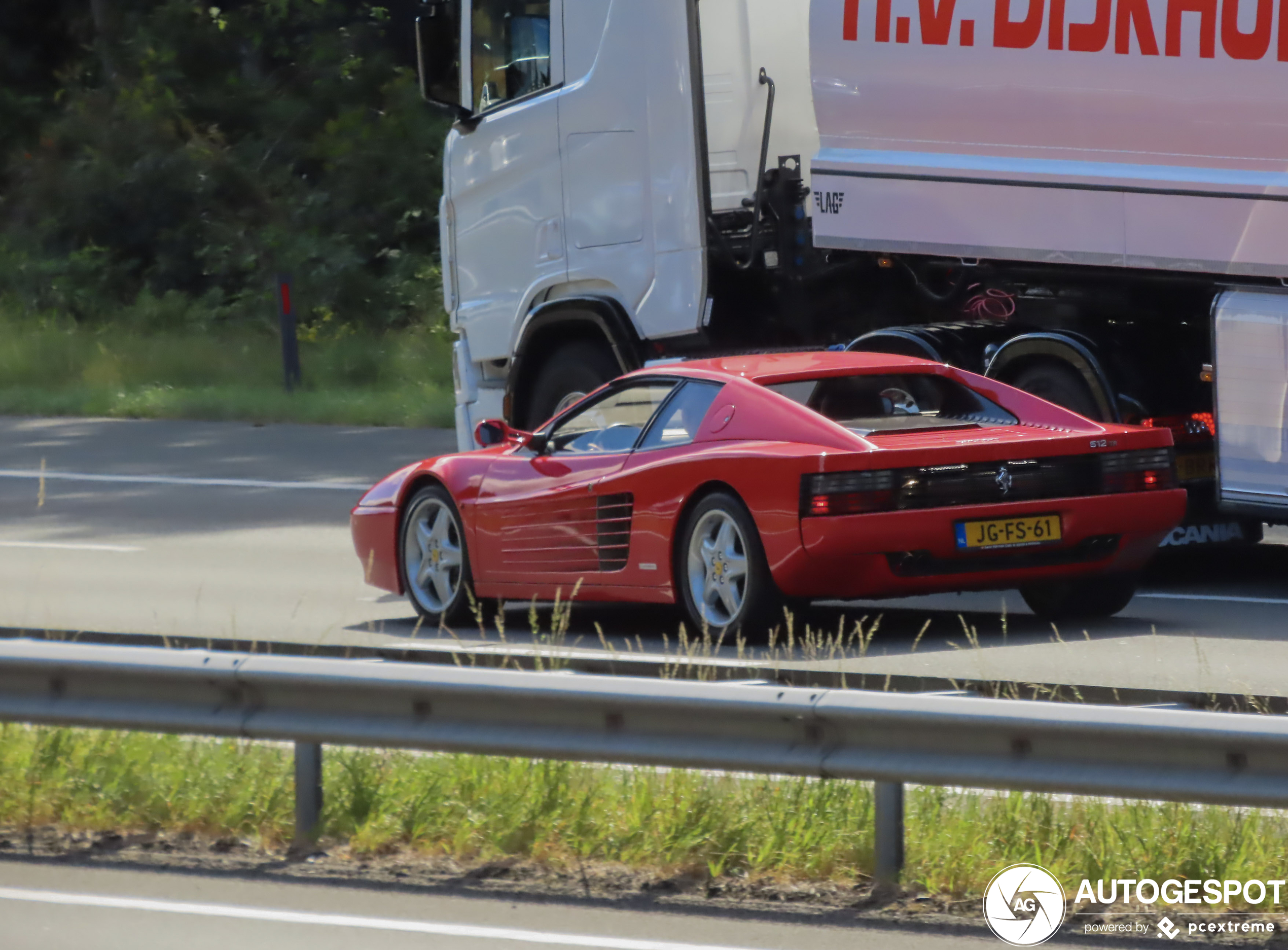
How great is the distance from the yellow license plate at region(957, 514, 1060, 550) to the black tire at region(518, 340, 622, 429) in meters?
4.69

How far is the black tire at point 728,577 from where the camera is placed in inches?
360

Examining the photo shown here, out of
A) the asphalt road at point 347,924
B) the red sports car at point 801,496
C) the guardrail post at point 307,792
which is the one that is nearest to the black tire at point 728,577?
the red sports car at point 801,496

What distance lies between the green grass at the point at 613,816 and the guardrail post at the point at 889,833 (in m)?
0.07

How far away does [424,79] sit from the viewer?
14.3 meters

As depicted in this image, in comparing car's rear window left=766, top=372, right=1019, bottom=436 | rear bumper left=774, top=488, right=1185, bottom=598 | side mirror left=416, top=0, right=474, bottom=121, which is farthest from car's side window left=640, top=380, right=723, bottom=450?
side mirror left=416, top=0, right=474, bottom=121

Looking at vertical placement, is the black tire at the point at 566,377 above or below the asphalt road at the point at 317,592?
above

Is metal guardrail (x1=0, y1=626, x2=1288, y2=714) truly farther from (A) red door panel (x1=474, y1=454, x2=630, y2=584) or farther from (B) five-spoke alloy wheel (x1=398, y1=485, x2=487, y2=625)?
(B) five-spoke alloy wheel (x1=398, y1=485, x2=487, y2=625)

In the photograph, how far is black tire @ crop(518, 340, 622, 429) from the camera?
13789 millimetres

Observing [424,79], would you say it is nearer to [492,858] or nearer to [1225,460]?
[1225,460]

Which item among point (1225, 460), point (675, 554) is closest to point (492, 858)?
point (675, 554)

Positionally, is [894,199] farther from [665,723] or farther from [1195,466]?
[665,723]

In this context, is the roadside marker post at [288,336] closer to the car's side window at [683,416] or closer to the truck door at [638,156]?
the truck door at [638,156]

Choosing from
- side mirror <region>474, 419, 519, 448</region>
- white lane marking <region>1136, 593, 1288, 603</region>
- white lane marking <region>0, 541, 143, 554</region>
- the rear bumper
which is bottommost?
white lane marking <region>1136, 593, 1288, 603</region>

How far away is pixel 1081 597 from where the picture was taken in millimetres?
10039
